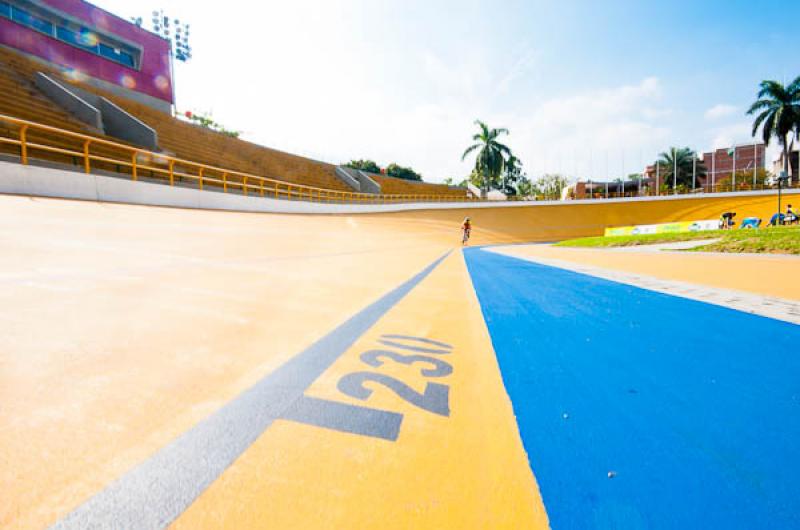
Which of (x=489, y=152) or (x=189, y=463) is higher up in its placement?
(x=489, y=152)

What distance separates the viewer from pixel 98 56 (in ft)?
88.5

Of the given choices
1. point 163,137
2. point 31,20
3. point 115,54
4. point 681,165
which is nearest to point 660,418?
point 163,137

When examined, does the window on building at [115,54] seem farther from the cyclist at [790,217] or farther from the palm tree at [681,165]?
the palm tree at [681,165]

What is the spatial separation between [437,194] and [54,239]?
5292cm

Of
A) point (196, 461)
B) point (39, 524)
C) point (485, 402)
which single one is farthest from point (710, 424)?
point (39, 524)

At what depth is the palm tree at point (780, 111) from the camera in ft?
138

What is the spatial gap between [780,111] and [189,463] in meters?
65.6

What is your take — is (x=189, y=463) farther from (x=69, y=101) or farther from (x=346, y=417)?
(x=69, y=101)

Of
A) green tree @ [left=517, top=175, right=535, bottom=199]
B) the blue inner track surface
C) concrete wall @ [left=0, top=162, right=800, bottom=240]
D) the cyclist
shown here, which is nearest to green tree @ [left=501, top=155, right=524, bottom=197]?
green tree @ [left=517, top=175, right=535, bottom=199]

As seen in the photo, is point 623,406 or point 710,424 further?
point 623,406

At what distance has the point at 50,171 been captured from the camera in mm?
8305

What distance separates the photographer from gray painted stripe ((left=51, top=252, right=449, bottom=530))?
2.76 feet

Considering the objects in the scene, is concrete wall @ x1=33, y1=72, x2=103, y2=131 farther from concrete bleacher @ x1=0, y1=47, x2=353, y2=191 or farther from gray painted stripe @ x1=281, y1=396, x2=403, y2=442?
gray painted stripe @ x1=281, y1=396, x2=403, y2=442

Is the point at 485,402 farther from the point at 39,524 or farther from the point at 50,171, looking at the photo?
the point at 50,171
